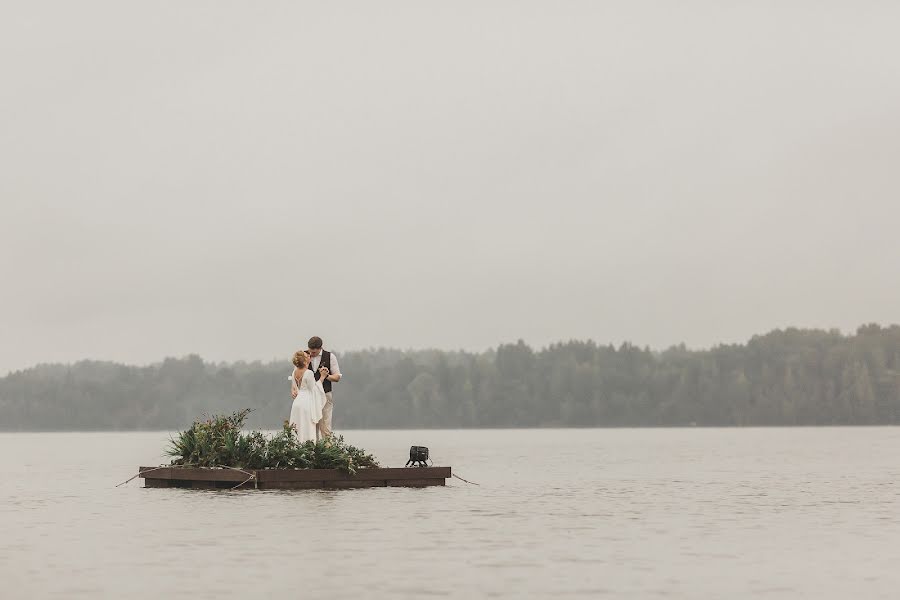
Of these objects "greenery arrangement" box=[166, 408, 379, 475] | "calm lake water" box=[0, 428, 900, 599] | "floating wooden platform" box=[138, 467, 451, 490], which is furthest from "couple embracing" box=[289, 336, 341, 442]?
"calm lake water" box=[0, 428, 900, 599]

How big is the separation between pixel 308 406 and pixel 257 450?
1.58 meters

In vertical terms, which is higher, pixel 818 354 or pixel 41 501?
pixel 818 354

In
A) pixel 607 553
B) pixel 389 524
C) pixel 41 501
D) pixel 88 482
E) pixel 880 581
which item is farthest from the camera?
pixel 88 482

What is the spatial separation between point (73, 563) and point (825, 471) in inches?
1527

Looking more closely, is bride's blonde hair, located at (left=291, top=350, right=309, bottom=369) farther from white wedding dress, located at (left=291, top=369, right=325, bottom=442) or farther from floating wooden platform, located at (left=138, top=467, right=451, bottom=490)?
floating wooden platform, located at (left=138, top=467, right=451, bottom=490)

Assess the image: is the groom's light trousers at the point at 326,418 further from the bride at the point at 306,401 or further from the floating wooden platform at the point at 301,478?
the floating wooden platform at the point at 301,478

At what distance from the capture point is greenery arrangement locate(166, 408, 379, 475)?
31219 mm

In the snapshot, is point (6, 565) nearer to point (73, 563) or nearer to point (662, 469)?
point (73, 563)

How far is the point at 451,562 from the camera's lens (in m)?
19.0

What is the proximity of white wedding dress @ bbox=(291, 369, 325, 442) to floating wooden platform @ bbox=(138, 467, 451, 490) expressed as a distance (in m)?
1.32

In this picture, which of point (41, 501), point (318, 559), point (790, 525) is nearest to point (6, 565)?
point (318, 559)

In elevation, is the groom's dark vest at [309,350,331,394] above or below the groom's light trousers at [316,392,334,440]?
above

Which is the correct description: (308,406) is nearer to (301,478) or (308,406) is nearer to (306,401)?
(306,401)

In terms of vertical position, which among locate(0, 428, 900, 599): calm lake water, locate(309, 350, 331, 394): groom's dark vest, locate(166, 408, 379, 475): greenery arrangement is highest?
locate(309, 350, 331, 394): groom's dark vest
